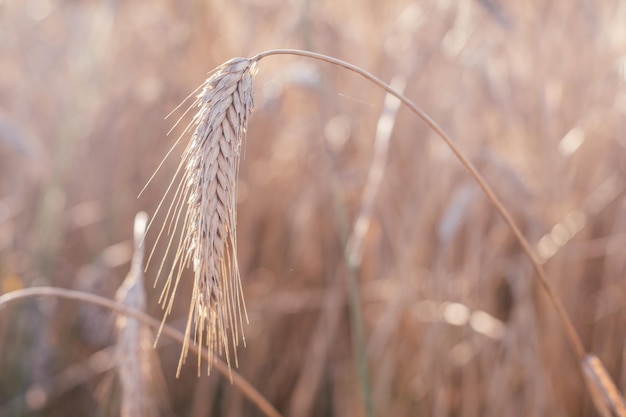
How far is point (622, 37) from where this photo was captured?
98.0 inches

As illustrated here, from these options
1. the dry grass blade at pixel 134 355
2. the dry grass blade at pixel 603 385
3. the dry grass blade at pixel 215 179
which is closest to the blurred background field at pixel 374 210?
the dry grass blade at pixel 134 355

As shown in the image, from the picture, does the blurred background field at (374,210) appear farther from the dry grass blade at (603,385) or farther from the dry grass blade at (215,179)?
the dry grass blade at (215,179)

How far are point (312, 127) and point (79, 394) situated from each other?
94 centimetres

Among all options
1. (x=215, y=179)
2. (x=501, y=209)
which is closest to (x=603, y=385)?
(x=501, y=209)

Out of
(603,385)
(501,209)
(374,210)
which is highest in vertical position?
(374,210)

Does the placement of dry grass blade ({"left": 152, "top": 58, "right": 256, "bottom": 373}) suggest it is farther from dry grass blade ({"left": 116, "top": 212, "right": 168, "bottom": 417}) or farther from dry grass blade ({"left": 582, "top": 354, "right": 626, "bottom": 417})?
dry grass blade ({"left": 582, "top": 354, "right": 626, "bottom": 417})

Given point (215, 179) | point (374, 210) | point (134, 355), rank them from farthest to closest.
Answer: point (374, 210)
point (134, 355)
point (215, 179)

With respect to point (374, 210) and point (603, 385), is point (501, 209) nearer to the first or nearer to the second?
point (603, 385)

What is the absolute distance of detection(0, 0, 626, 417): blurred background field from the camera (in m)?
1.64

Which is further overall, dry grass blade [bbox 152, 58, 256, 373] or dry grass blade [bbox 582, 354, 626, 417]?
dry grass blade [bbox 582, 354, 626, 417]

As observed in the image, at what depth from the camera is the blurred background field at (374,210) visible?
5.39ft

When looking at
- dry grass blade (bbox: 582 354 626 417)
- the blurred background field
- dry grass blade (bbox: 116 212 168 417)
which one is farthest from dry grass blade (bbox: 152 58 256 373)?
the blurred background field

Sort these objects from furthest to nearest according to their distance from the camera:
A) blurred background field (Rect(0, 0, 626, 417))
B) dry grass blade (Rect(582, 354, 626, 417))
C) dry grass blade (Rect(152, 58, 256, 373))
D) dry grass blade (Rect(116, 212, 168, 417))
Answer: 1. blurred background field (Rect(0, 0, 626, 417))
2. dry grass blade (Rect(116, 212, 168, 417))
3. dry grass blade (Rect(582, 354, 626, 417))
4. dry grass blade (Rect(152, 58, 256, 373))

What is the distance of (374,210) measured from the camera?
1832 mm
